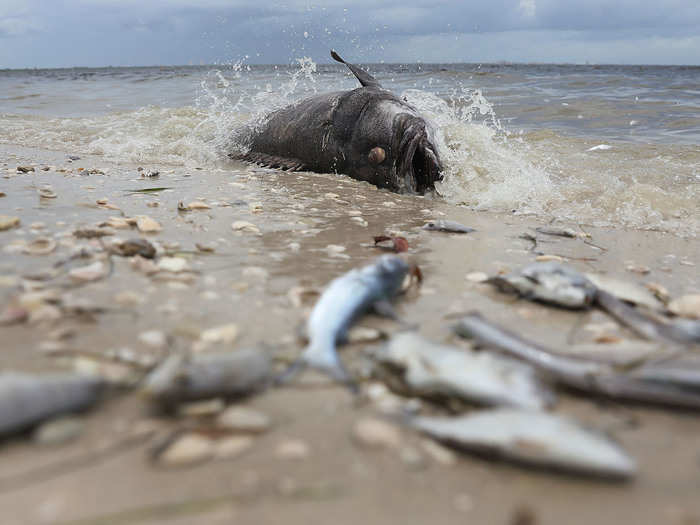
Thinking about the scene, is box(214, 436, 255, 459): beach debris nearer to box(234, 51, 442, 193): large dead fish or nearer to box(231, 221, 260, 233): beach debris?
box(231, 221, 260, 233): beach debris

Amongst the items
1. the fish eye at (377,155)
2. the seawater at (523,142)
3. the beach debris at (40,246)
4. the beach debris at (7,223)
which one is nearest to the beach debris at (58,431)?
the beach debris at (40,246)

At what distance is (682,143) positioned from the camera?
28.9 feet

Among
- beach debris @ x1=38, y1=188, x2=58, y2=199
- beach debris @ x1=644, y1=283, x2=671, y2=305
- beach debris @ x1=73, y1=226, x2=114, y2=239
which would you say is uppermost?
beach debris @ x1=38, y1=188, x2=58, y2=199

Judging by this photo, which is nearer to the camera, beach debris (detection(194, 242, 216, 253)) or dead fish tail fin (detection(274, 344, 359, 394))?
dead fish tail fin (detection(274, 344, 359, 394))

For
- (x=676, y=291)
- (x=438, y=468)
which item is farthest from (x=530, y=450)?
(x=676, y=291)

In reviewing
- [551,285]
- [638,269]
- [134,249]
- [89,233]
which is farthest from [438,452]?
[89,233]

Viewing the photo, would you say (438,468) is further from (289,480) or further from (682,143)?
(682,143)

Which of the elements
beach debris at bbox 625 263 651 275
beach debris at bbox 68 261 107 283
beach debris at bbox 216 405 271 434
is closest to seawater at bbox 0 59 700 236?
beach debris at bbox 625 263 651 275

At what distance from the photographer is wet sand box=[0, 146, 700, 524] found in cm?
122

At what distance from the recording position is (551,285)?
2477 mm

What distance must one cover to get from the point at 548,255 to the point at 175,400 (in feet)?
8.54

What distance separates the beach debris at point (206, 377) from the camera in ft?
4.92

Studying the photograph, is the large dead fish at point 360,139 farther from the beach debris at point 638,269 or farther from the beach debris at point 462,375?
the beach debris at point 462,375

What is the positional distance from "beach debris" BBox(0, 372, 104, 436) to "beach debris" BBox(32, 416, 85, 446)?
2 cm
